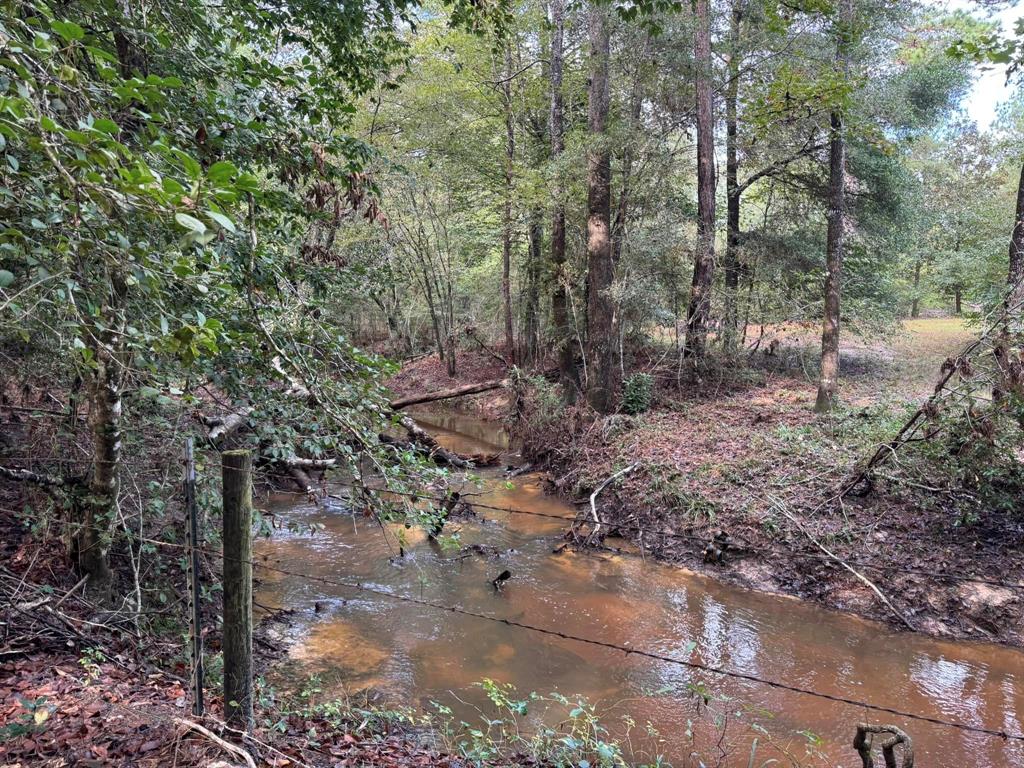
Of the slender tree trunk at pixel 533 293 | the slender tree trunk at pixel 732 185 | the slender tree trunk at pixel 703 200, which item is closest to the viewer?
the slender tree trunk at pixel 703 200

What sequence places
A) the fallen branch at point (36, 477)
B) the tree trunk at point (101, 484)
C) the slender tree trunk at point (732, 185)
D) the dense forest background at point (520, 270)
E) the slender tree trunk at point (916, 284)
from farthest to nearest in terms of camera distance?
the slender tree trunk at point (916, 284) < the slender tree trunk at point (732, 185) < the fallen branch at point (36, 477) < the tree trunk at point (101, 484) < the dense forest background at point (520, 270)

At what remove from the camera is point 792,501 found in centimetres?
776

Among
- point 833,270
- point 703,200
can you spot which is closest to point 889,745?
point 833,270

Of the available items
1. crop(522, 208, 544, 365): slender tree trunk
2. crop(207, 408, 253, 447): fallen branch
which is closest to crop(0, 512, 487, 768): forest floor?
crop(207, 408, 253, 447): fallen branch

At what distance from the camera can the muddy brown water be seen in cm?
466

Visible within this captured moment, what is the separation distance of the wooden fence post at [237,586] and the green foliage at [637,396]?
9381 millimetres

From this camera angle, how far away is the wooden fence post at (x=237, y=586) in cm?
279

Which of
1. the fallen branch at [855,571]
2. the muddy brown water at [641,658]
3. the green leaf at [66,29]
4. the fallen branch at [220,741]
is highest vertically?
the green leaf at [66,29]

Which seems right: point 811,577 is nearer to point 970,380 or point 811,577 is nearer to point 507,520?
point 970,380

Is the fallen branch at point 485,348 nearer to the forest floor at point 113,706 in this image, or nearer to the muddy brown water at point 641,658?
the muddy brown water at point 641,658

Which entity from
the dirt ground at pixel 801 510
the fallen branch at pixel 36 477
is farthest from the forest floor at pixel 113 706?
the dirt ground at pixel 801 510

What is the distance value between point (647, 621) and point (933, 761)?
2612mm

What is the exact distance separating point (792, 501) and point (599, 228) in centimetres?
623

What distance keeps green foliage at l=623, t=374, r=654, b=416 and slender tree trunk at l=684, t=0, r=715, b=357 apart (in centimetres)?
183
